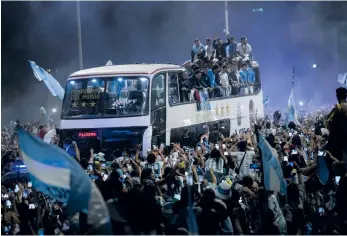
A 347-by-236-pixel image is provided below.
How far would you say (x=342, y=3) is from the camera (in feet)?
97.0

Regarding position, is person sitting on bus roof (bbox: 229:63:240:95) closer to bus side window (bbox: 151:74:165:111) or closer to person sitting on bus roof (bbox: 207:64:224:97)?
person sitting on bus roof (bbox: 207:64:224:97)

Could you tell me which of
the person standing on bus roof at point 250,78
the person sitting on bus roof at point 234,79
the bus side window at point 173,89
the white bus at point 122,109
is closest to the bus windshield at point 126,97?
the white bus at point 122,109

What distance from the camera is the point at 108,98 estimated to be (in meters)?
15.0

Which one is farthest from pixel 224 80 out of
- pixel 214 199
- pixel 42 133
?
pixel 214 199

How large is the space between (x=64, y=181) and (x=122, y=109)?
8.12 metres

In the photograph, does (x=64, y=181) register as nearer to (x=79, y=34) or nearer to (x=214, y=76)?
(x=214, y=76)

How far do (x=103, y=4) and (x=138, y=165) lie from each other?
1726 centimetres

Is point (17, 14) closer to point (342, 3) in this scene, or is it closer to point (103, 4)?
point (103, 4)

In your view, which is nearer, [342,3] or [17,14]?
[17,14]

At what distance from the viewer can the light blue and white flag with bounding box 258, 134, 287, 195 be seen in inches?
308

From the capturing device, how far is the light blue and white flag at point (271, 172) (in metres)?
7.83


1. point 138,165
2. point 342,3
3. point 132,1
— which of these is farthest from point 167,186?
point 342,3

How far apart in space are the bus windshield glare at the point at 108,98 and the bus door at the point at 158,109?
0.78 feet

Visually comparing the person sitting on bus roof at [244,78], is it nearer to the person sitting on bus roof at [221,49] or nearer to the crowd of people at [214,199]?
the person sitting on bus roof at [221,49]
